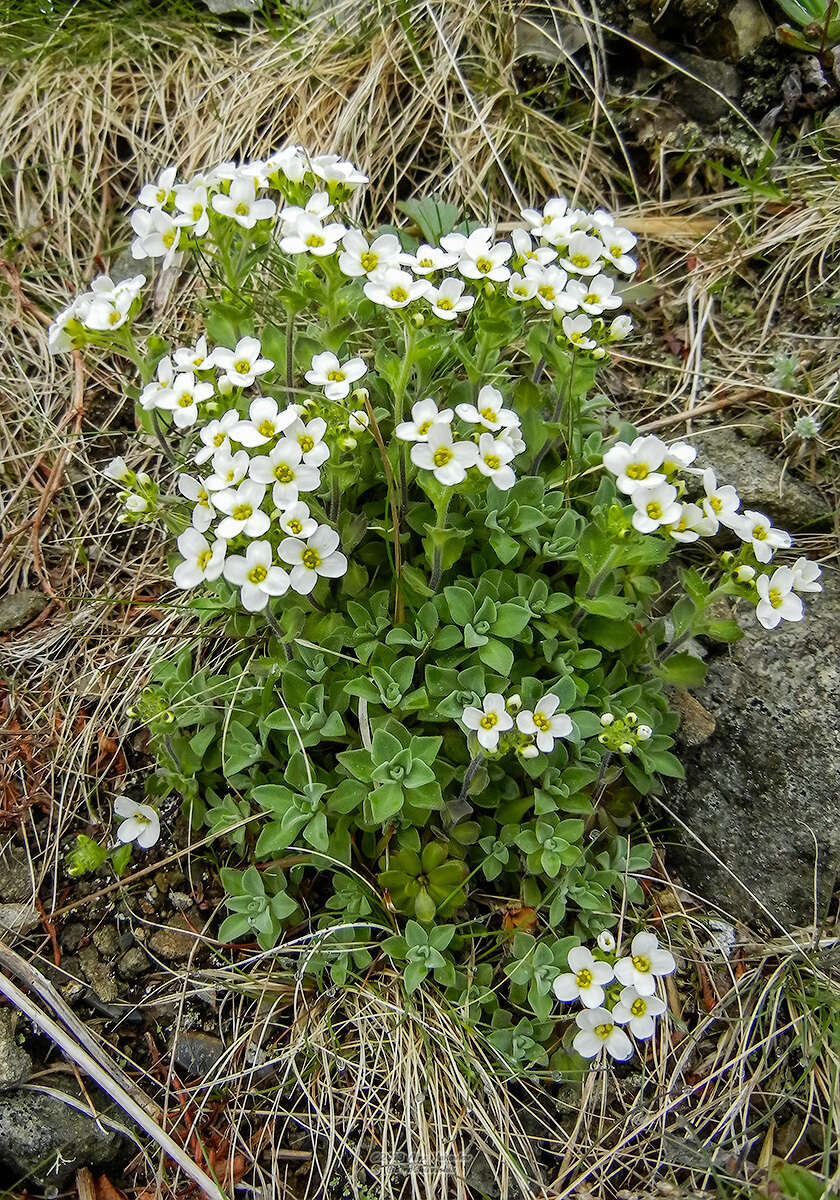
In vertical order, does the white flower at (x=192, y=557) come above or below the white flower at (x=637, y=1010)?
above

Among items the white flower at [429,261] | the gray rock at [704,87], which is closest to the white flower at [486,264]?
the white flower at [429,261]

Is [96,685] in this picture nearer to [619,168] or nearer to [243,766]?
[243,766]

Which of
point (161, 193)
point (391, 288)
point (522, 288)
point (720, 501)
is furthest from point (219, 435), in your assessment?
point (720, 501)

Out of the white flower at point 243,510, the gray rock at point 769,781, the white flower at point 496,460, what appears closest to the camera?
the white flower at point 243,510

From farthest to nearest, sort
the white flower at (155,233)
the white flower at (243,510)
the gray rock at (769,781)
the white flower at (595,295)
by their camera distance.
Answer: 1. the gray rock at (769,781)
2. the white flower at (595,295)
3. the white flower at (155,233)
4. the white flower at (243,510)

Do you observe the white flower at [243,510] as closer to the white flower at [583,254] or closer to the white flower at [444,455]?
the white flower at [444,455]

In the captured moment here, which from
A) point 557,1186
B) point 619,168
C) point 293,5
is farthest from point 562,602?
point 293,5
